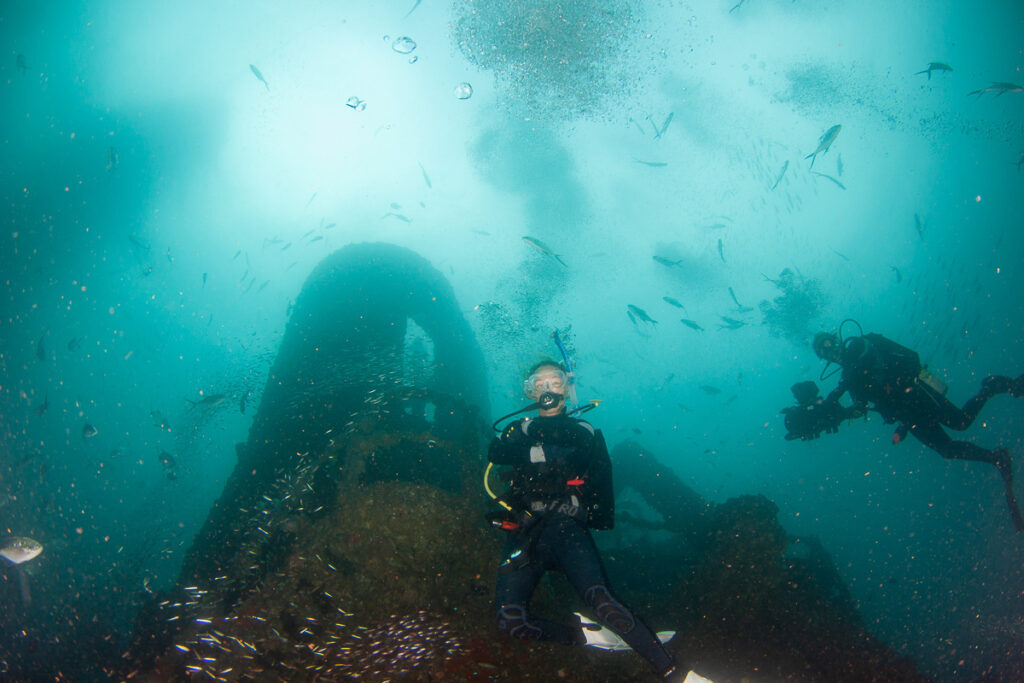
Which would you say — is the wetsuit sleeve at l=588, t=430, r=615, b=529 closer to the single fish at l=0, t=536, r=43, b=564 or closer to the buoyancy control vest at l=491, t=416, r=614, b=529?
the buoyancy control vest at l=491, t=416, r=614, b=529

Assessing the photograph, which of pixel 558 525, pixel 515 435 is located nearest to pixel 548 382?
pixel 515 435

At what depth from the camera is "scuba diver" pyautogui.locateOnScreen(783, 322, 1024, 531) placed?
8055mm

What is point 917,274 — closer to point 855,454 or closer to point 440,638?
point 855,454

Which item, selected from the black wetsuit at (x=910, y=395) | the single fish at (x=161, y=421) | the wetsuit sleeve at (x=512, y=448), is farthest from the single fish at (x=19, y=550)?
the black wetsuit at (x=910, y=395)

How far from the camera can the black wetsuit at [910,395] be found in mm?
8062

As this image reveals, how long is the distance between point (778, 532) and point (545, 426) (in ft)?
17.7

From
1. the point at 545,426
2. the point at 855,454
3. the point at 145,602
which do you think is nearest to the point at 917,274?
the point at 855,454

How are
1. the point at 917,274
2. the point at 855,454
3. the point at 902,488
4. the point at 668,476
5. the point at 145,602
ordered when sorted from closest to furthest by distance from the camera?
the point at 145,602 < the point at 668,476 < the point at 917,274 < the point at 902,488 < the point at 855,454

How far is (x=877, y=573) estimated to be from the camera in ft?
116

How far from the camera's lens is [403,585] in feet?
16.5

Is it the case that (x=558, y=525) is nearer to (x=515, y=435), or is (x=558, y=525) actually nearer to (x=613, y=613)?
(x=613, y=613)

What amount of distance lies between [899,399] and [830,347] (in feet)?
5.38

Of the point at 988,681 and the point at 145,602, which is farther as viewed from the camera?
the point at 988,681

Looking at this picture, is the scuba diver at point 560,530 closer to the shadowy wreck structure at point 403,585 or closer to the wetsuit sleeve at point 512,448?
the wetsuit sleeve at point 512,448
